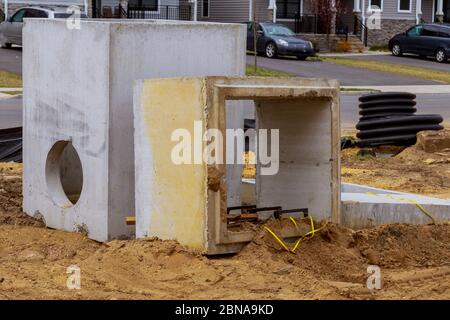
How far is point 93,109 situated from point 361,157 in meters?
7.50

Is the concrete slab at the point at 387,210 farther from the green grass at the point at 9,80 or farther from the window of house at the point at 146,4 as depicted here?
the window of house at the point at 146,4

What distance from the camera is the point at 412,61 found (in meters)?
46.9

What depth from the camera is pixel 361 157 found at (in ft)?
55.7

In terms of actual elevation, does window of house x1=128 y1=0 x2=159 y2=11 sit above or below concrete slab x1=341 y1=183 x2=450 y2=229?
above

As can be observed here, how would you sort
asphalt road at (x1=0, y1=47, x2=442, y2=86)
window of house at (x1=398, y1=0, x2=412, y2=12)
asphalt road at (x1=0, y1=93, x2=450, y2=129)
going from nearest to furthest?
asphalt road at (x1=0, y1=93, x2=450, y2=129)
asphalt road at (x1=0, y1=47, x2=442, y2=86)
window of house at (x1=398, y1=0, x2=412, y2=12)

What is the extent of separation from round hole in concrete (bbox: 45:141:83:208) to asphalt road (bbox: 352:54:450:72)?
32540 mm

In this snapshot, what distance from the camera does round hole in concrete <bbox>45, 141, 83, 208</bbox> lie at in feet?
37.4

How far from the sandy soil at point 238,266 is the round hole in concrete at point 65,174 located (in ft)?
1.95

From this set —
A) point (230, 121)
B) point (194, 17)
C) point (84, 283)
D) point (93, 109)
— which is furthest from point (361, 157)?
point (194, 17)

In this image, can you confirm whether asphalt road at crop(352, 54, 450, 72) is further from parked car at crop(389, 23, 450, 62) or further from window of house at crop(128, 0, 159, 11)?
window of house at crop(128, 0, 159, 11)

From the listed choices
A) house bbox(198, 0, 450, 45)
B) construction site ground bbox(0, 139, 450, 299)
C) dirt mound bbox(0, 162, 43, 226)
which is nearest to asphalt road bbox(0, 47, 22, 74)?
house bbox(198, 0, 450, 45)

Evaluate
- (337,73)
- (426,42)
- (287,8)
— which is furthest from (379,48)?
(337,73)

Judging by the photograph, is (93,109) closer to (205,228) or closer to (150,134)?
(150,134)

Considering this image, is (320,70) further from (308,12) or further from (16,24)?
(308,12)
